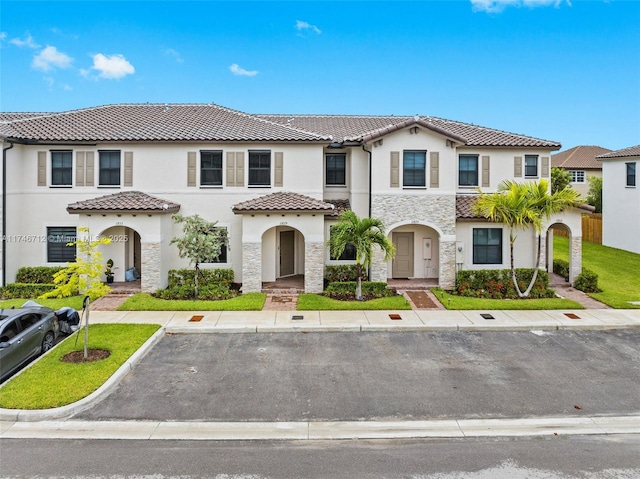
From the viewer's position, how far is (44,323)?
12977mm

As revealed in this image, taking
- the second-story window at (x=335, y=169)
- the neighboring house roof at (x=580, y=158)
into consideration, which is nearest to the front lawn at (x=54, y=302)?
the second-story window at (x=335, y=169)

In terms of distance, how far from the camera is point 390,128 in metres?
20.5

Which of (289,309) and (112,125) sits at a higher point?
(112,125)

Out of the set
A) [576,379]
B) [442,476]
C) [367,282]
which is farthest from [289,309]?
[442,476]

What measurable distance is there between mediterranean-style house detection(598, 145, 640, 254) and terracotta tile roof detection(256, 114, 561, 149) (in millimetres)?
11563

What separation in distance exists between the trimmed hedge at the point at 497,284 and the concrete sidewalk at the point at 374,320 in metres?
1.96

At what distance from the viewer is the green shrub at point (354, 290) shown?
19.3m

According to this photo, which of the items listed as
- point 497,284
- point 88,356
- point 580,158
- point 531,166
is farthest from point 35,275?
point 580,158

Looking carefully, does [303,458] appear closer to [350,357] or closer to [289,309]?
[350,357]

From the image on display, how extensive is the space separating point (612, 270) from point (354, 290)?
1435 cm

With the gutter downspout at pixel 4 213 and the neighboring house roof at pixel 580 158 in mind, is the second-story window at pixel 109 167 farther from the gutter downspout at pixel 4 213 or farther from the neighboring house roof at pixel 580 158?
the neighboring house roof at pixel 580 158

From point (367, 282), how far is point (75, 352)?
35.8ft

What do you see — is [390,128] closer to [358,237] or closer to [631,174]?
[358,237]

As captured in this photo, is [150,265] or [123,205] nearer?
[123,205]
